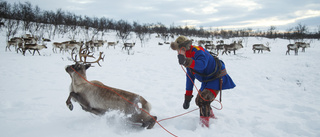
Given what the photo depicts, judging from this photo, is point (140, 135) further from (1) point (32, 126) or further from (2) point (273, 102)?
(2) point (273, 102)

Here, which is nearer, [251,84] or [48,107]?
[48,107]

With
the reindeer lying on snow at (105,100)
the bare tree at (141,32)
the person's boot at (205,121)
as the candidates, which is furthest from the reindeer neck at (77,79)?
the bare tree at (141,32)

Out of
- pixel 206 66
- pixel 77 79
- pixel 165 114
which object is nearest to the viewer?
pixel 206 66

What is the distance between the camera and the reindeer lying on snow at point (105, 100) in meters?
2.42

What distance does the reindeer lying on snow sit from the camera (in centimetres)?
242

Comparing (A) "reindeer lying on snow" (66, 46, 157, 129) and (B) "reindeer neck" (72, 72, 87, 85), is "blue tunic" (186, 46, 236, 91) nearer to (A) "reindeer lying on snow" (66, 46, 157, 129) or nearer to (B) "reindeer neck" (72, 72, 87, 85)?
(A) "reindeer lying on snow" (66, 46, 157, 129)

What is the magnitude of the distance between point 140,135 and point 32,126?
1.64m

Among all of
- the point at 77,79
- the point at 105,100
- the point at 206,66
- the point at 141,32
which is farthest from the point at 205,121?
the point at 141,32

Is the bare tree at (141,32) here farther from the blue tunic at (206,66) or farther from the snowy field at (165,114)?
the blue tunic at (206,66)

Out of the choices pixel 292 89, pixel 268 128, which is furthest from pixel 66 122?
pixel 292 89

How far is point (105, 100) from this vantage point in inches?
97.0

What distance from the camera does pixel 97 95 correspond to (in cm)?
252

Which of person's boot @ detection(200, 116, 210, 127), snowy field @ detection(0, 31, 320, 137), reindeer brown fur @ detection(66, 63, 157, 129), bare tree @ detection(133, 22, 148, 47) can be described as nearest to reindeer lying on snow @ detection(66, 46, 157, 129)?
reindeer brown fur @ detection(66, 63, 157, 129)

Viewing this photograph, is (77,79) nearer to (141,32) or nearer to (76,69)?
(76,69)
